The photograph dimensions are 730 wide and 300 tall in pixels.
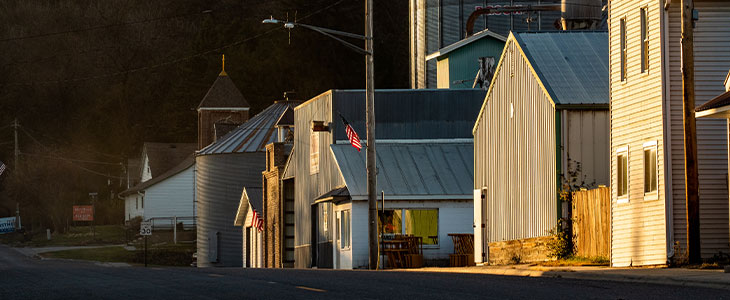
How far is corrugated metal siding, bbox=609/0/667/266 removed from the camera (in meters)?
26.6

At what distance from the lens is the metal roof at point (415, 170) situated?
137 ft

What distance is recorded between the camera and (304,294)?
17.7 m

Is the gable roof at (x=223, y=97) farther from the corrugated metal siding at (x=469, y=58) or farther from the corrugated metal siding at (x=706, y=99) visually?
the corrugated metal siding at (x=706, y=99)

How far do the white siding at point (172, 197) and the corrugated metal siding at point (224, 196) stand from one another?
77.5 ft

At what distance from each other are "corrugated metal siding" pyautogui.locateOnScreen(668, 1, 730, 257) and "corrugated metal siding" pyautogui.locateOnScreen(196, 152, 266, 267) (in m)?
44.0

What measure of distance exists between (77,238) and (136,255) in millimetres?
22424

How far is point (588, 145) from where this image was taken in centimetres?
3111

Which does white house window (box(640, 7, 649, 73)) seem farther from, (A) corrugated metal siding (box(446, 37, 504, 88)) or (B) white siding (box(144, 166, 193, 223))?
(B) white siding (box(144, 166, 193, 223))

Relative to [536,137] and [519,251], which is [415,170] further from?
[536,137]

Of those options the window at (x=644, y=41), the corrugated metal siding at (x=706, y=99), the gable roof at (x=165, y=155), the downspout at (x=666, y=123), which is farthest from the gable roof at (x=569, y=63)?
the gable roof at (x=165, y=155)

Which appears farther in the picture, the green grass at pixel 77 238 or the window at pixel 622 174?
the green grass at pixel 77 238

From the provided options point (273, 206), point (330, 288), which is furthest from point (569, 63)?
point (273, 206)

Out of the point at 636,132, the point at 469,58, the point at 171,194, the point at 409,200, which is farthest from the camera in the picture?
the point at 171,194

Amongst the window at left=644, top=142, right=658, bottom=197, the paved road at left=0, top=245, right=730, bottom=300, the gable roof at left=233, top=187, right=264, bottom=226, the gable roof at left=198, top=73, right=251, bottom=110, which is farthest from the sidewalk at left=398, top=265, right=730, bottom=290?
the gable roof at left=198, top=73, right=251, bottom=110
